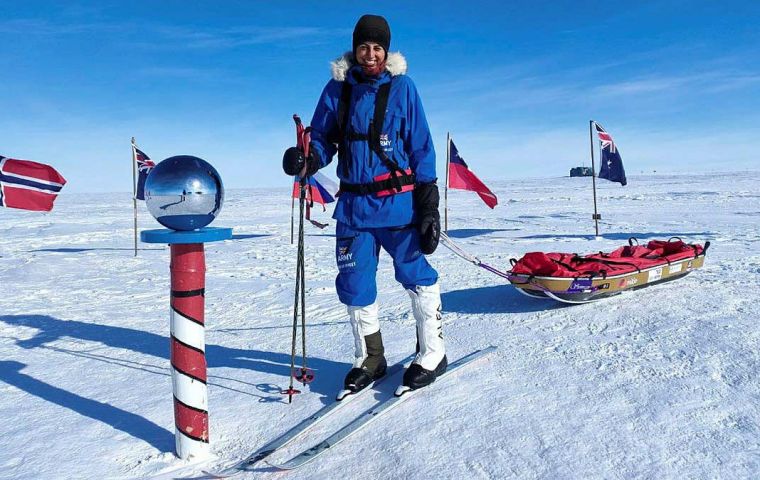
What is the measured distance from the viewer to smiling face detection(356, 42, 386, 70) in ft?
10.0

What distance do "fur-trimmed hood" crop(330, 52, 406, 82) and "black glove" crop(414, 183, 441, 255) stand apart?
665 mm

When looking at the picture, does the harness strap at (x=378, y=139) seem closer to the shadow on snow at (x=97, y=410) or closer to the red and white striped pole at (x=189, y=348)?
the red and white striped pole at (x=189, y=348)

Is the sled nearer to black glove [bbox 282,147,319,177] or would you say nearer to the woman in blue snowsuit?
the woman in blue snowsuit

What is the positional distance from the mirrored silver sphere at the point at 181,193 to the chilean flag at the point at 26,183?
365 centimetres

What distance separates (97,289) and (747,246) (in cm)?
982

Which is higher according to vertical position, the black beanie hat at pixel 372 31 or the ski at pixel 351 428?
the black beanie hat at pixel 372 31

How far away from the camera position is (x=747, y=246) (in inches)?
343

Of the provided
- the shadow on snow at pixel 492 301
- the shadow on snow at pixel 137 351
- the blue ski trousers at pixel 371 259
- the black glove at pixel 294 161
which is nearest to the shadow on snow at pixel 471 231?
the shadow on snow at pixel 492 301

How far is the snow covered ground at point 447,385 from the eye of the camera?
7.72 feet

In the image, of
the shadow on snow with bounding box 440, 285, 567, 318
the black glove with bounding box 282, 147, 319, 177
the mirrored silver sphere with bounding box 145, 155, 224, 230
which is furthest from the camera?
the shadow on snow with bounding box 440, 285, 567, 318

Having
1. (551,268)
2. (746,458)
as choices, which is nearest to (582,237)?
(551,268)

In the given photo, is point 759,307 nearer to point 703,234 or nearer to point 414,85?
point 414,85

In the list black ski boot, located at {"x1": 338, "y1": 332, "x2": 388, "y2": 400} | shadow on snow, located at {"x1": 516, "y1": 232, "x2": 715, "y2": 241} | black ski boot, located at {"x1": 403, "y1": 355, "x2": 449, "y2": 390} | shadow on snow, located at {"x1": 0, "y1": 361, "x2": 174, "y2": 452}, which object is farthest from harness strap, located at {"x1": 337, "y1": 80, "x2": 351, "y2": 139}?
shadow on snow, located at {"x1": 516, "y1": 232, "x2": 715, "y2": 241}

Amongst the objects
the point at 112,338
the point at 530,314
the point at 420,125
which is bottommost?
the point at 112,338
